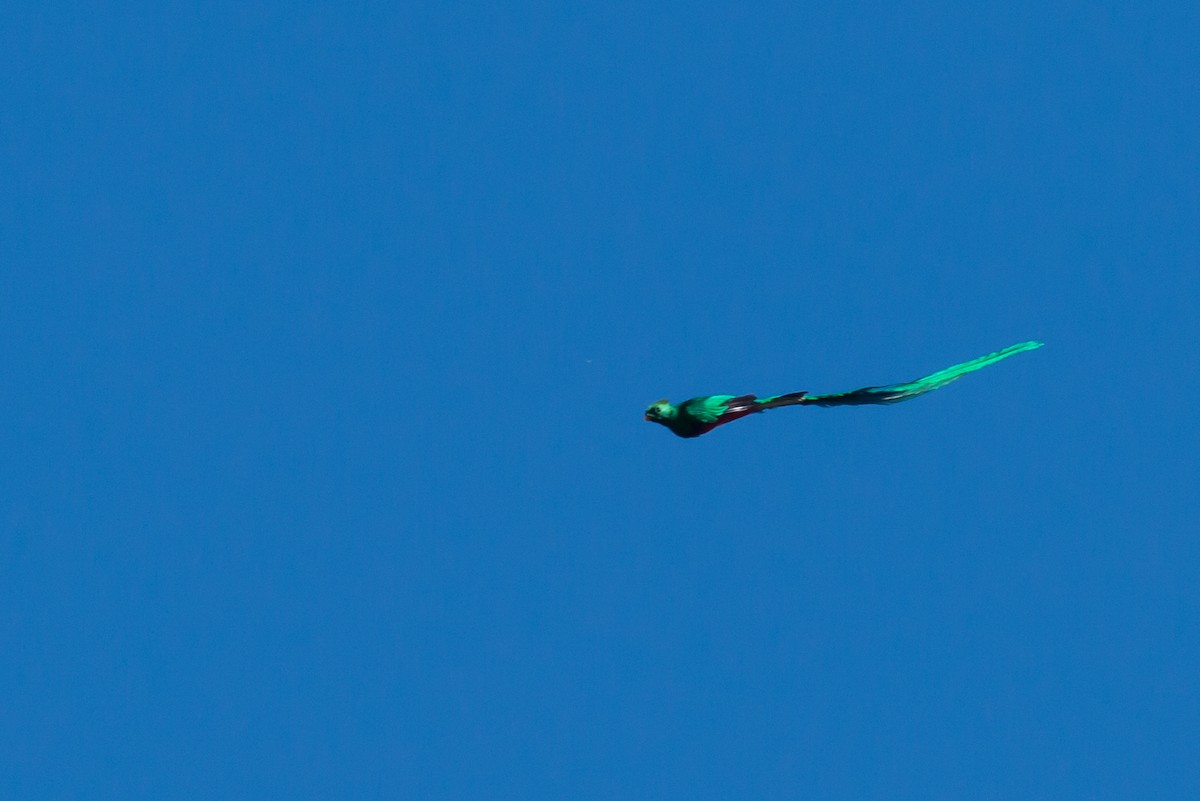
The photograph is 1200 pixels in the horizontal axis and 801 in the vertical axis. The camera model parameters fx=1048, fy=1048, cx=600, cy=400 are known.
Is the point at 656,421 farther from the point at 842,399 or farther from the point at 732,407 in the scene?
the point at 842,399

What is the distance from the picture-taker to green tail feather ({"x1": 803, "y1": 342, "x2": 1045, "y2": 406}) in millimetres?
8188

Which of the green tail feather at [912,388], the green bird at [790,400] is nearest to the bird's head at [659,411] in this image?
the green bird at [790,400]

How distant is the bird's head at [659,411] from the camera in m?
8.62

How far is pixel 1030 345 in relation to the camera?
332 inches

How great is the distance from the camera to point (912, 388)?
817 cm

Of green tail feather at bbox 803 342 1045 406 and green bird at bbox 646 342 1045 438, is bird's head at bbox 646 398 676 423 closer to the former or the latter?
green bird at bbox 646 342 1045 438

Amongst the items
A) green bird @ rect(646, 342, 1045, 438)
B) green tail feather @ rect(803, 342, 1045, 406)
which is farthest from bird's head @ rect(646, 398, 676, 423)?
green tail feather @ rect(803, 342, 1045, 406)

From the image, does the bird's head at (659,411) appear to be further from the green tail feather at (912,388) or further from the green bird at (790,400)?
the green tail feather at (912,388)

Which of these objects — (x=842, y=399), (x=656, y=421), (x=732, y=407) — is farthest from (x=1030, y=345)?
(x=656, y=421)

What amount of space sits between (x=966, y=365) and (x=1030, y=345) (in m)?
0.59

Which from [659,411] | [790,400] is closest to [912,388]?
[790,400]

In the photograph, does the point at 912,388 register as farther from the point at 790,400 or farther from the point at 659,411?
Answer: the point at 659,411

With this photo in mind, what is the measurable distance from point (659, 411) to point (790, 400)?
107 cm

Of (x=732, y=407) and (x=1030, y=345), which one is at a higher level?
(x=1030, y=345)
